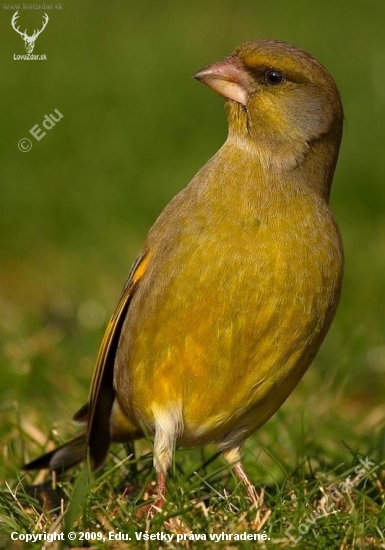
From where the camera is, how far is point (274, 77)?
202 inches

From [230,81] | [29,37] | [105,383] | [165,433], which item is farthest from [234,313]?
[29,37]

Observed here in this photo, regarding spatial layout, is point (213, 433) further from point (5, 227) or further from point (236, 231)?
point (5, 227)

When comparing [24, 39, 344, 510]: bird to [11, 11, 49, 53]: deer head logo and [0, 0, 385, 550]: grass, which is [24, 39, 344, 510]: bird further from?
[11, 11, 49, 53]: deer head logo

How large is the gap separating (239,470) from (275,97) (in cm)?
170

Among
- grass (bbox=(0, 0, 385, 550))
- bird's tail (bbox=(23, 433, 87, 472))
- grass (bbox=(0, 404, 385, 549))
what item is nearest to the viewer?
grass (bbox=(0, 404, 385, 549))

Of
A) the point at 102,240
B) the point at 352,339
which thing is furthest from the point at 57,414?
the point at 102,240

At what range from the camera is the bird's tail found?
17.5 feet

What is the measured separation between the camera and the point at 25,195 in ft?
33.5

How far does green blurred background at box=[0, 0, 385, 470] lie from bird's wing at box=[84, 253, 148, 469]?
480 millimetres

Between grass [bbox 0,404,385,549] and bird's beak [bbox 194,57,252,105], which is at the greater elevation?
bird's beak [bbox 194,57,252,105]

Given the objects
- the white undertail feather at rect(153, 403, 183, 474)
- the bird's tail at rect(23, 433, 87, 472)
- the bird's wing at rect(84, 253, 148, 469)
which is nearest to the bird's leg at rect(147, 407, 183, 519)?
the white undertail feather at rect(153, 403, 183, 474)

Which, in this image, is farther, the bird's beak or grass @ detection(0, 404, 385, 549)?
the bird's beak

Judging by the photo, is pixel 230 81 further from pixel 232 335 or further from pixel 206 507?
pixel 206 507

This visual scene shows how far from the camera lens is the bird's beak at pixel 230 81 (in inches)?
201
